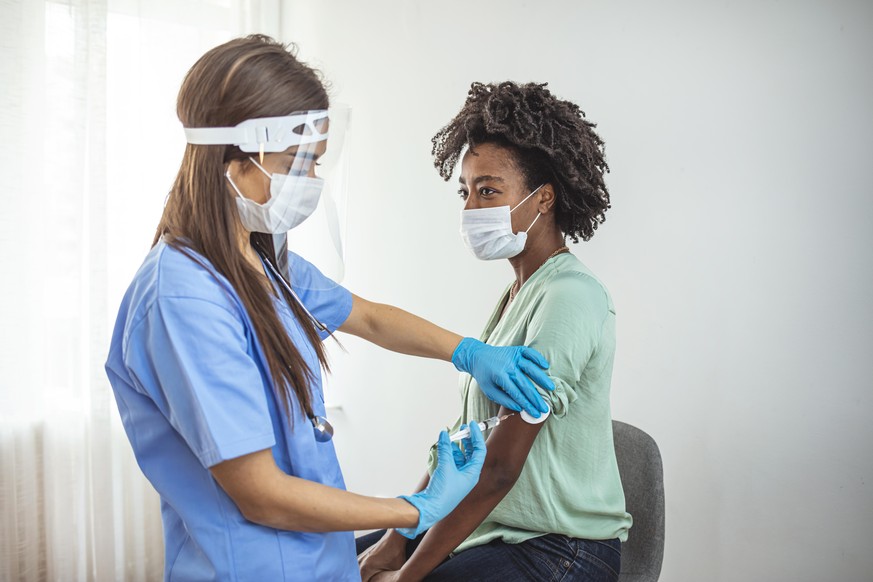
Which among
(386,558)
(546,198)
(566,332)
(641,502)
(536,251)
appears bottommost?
(386,558)

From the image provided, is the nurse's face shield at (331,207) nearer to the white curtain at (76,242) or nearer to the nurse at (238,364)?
the nurse at (238,364)

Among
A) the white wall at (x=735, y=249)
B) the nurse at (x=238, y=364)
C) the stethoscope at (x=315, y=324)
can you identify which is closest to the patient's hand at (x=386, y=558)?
the nurse at (x=238, y=364)

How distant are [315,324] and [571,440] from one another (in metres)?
0.49

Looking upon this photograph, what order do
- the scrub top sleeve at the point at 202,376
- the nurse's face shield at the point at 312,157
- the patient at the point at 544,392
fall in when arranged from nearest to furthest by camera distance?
the scrub top sleeve at the point at 202,376 → the nurse's face shield at the point at 312,157 → the patient at the point at 544,392

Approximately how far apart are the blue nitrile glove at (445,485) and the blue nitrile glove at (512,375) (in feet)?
0.33

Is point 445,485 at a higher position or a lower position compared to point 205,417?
lower

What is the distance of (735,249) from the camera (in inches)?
73.9

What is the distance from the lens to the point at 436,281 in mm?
2533

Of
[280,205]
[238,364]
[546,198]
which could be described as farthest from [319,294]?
[546,198]

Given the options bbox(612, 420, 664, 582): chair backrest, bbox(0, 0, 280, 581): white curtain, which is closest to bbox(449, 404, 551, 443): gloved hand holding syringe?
bbox(612, 420, 664, 582): chair backrest

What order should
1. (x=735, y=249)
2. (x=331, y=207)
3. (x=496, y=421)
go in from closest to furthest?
(x=331, y=207)
(x=496, y=421)
(x=735, y=249)

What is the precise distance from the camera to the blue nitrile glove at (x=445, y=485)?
3.28ft

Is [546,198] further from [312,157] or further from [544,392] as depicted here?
[312,157]

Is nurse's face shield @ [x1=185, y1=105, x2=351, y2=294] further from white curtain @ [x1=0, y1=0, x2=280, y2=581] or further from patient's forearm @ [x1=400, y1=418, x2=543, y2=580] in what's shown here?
white curtain @ [x1=0, y1=0, x2=280, y2=581]
